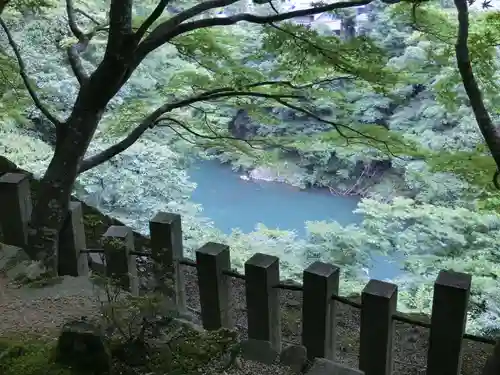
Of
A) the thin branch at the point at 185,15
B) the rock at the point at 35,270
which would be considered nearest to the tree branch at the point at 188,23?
the thin branch at the point at 185,15

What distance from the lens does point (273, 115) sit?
16.1 feet

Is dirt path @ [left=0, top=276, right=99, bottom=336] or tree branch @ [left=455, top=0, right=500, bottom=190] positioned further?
dirt path @ [left=0, top=276, right=99, bottom=336]

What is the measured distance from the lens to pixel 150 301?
5.76 ft

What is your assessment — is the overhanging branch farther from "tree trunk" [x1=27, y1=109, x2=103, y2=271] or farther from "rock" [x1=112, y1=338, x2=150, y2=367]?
"rock" [x1=112, y1=338, x2=150, y2=367]

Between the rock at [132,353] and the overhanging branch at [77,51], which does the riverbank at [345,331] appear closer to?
the overhanging branch at [77,51]

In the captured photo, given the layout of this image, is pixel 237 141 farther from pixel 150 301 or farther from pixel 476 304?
pixel 476 304

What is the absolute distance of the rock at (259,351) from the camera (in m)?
2.10

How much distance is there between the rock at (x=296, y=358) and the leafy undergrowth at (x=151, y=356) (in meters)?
0.28

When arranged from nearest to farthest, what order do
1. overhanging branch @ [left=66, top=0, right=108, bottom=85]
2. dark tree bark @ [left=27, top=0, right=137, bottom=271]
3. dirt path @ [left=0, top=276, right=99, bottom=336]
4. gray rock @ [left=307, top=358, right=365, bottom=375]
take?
gray rock @ [left=307, top=358, right=365, bottom=375], dirt path @ [left=0, top=276, right=99, bottom=336], dark tree bark @ [left=27, top=0, right=137, bottom=271], overhanging branch @ [left=66, top=0, right=108, bottom=85]

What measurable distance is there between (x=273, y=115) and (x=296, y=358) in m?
3.15

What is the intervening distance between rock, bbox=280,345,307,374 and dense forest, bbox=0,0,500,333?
1.16 m

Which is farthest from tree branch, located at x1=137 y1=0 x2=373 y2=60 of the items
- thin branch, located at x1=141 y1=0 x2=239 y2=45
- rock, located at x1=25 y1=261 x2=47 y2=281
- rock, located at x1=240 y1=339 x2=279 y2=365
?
rock, located at x1=240 y1=339 x2=279 y2=365

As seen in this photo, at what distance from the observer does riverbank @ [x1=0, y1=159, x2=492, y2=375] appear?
3535mm

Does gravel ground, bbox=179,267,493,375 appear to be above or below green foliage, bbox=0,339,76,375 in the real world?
below
